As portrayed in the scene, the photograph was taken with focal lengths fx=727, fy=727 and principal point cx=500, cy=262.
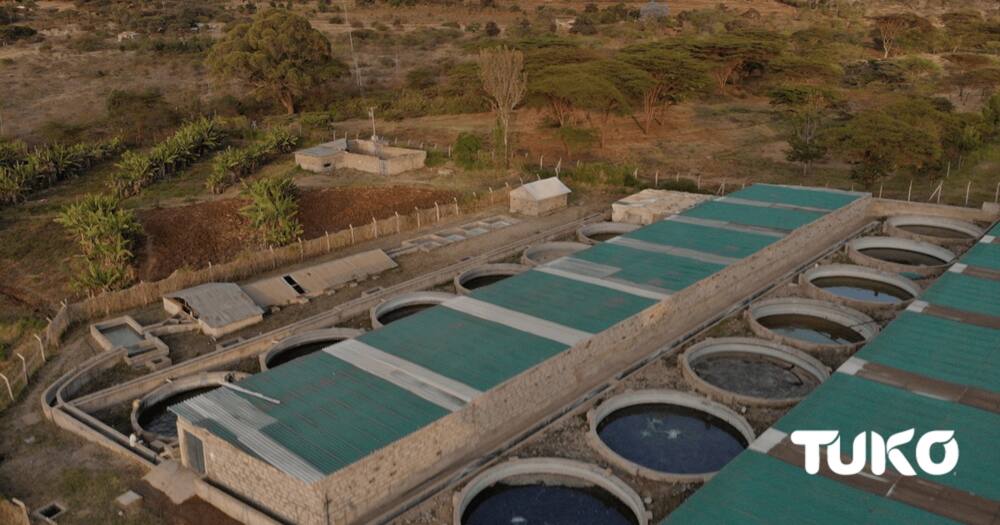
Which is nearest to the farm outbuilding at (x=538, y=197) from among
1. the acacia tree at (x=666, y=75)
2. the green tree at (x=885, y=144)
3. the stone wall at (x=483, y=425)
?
the stone wall at (x=483, y=425)

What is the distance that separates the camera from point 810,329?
2764cm

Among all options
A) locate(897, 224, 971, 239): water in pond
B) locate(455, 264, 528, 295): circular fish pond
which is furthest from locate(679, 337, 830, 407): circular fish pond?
locate(897, 224, 971, 239): water in pond

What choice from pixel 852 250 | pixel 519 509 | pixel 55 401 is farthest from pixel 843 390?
pixel 55 401

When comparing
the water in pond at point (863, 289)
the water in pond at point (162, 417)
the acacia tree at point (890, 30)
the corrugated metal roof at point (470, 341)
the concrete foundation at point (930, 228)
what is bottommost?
the water in pond at point (162, 417)

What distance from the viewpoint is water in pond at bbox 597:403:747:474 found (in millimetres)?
19969

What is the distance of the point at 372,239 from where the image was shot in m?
38.2

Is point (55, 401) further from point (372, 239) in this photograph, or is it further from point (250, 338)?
point (372, 239)

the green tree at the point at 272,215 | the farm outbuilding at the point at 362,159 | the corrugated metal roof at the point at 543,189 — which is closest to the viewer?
the green tree at the point at 272,215

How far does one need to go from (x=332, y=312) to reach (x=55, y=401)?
9618 mm

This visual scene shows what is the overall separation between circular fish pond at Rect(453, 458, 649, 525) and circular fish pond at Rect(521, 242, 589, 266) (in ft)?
55.1

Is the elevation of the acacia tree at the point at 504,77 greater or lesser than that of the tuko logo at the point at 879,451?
greater

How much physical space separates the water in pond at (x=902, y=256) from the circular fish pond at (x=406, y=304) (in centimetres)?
2046

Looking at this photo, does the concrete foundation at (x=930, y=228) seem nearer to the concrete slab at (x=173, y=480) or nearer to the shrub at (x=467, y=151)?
the shrub at (x=467, y=151)

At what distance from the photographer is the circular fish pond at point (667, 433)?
19734mm
